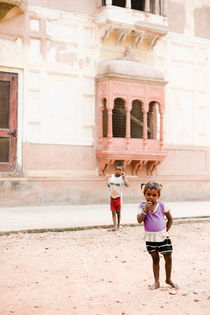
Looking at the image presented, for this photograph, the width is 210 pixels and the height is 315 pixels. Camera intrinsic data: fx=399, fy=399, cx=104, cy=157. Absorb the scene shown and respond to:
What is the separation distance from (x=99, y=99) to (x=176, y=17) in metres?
4.53

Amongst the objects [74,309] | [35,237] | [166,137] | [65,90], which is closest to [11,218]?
[35,237]

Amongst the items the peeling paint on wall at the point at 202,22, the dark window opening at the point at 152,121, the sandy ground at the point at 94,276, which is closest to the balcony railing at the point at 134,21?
the peeling paint on wall at the point at 202,22

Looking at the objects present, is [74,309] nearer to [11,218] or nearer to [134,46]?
[11,218]

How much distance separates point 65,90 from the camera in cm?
1258

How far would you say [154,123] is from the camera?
14055 millimetres

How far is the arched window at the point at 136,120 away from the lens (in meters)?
14.0

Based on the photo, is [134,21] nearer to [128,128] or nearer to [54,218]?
[128,128]

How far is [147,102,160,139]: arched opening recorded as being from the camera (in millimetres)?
13992

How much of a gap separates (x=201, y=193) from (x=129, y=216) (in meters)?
5.99

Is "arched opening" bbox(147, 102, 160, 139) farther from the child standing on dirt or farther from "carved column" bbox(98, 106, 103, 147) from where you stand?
the child standing on dirt

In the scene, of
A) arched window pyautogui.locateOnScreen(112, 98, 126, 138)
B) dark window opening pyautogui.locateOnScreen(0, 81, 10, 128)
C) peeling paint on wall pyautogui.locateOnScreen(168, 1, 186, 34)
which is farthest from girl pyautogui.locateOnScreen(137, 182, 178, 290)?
peeling paint on wall pyautogui.locateOnScreen(168, 1, 186, 34)

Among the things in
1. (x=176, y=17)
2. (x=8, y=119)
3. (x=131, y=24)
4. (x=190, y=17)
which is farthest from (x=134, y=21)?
(x=8, y=119)

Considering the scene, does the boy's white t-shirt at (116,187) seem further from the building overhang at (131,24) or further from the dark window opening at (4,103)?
the building overhang at (131,24)

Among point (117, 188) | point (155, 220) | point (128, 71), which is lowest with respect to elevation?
point (155, 220)
